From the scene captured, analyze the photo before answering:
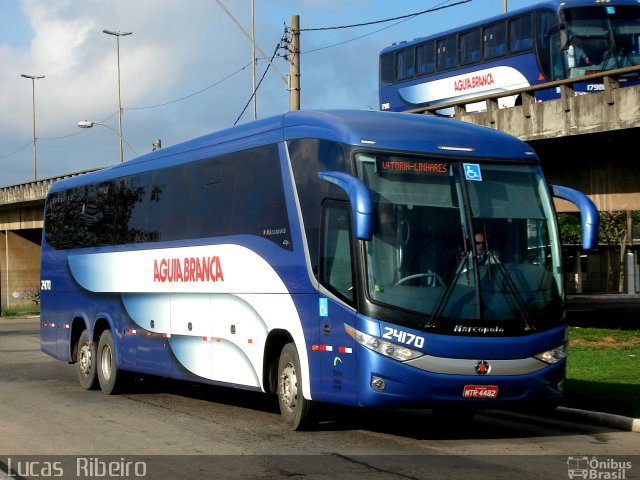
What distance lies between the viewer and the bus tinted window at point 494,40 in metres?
34.1

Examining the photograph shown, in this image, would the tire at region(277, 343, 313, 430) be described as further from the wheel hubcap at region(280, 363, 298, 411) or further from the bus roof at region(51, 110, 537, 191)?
the bus roof at region(51, 110, 537, 191)

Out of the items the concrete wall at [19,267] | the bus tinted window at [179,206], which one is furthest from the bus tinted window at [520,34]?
the concrete wall at [19,267]

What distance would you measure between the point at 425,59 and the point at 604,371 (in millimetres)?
21930

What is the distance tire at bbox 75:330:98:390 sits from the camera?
1833cm

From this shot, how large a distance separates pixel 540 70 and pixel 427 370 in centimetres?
2290

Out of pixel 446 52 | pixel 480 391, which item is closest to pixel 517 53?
pixel 446 52

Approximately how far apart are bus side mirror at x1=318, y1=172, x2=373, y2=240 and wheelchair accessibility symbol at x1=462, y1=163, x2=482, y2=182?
4.45 feet

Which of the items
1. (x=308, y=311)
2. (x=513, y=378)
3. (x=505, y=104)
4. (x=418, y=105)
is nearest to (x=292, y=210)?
(x=308, y=311)

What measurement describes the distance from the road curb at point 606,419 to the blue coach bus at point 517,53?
502 inches

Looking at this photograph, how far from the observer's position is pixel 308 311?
1207 cm

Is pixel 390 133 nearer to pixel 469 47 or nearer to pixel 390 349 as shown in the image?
pixel 390 349

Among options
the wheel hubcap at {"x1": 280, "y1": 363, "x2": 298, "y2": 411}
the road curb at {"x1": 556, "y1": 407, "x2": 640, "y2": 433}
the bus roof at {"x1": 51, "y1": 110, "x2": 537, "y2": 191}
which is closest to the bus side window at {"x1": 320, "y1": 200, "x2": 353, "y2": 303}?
the bus roof at {"x1": 51, "y1": 110, "x2": 537, "y2": 191}

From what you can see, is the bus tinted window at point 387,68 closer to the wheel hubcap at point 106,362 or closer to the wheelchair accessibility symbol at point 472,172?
the wheel hubcap at point 106,362

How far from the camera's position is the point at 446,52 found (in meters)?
37.2
